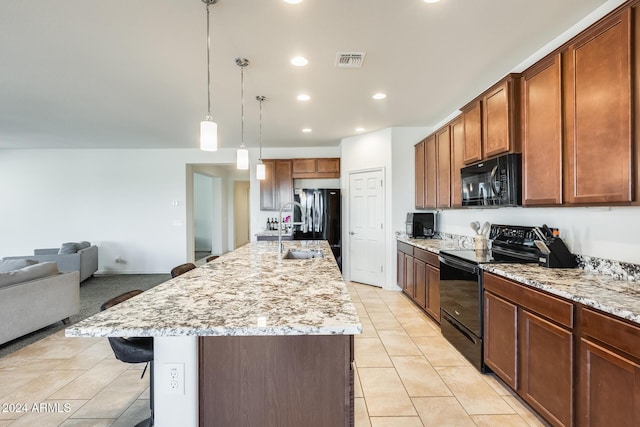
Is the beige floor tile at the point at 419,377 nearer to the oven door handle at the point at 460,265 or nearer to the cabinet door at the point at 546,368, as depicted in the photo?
the cabinet door at the point at 546,368

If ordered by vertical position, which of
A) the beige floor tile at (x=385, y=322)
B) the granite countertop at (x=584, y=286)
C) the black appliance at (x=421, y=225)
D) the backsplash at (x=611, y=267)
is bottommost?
the beige floor tile at (x=385, y=322)

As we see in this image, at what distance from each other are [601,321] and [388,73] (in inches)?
96.8

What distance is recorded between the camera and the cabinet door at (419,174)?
4531 millimetres

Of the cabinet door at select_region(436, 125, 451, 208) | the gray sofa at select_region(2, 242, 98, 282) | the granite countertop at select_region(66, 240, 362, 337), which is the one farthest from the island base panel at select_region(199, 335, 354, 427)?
the gray sofa at select_region(2, 242, 98, 282)

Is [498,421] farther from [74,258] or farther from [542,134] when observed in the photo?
[74,258]

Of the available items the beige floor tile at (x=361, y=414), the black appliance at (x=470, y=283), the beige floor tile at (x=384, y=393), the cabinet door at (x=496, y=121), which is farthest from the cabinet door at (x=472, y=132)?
the beige floor tile at (x=361, y=414)

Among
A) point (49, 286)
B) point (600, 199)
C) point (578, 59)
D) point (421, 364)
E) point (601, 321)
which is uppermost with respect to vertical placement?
point (578, 59)

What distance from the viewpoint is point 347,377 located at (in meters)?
1.24

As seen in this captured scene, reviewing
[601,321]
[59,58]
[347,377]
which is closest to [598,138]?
[601,321]

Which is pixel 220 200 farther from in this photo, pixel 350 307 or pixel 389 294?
pixel 350 307

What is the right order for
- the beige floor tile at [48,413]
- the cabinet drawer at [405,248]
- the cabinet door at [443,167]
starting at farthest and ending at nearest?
the cabinet drawer at [405,248] → the cabinet door at [443,167] → the beige floor tile at [48,413]

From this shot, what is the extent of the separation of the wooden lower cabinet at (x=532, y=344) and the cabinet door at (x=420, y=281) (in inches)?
51.9

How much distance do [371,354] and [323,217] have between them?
3.02 m

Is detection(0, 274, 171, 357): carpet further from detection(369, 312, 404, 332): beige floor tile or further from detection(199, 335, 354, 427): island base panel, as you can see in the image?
detection(369, 312, 404, 332): beige floor tile
